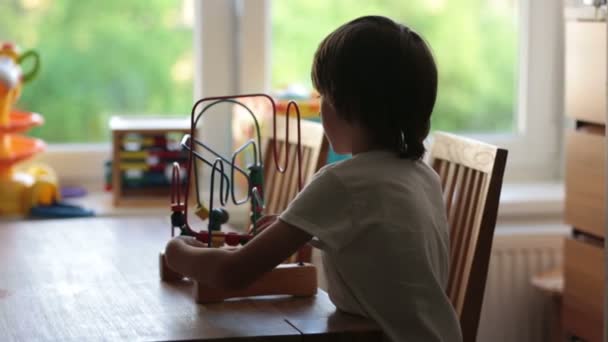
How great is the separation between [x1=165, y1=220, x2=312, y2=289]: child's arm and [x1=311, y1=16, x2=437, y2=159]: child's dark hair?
0.19m

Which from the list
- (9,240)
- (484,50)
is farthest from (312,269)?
(484,50)

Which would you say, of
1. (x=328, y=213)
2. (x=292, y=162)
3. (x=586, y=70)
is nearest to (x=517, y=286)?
(x=586, y=70)

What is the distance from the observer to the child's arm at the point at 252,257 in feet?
4.40

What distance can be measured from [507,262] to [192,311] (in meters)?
1.41

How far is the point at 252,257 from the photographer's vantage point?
1352 mm

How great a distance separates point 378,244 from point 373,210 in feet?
0.15

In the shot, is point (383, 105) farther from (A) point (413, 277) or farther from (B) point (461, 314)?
(B) point (461, 314)

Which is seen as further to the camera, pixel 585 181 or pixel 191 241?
pixel 585 181

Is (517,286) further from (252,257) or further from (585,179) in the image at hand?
(252,257)

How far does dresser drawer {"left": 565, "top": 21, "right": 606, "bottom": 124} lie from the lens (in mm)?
2218

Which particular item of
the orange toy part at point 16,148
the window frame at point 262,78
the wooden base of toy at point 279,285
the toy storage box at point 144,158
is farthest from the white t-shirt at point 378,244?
the window frame at point 262,78

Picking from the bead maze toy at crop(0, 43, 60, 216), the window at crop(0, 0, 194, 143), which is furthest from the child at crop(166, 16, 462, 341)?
the window at crop(0, 0, 194, 143)

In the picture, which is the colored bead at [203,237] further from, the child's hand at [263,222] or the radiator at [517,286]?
the radiator at [517,286]

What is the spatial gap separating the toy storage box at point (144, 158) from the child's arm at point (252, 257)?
1130mm
